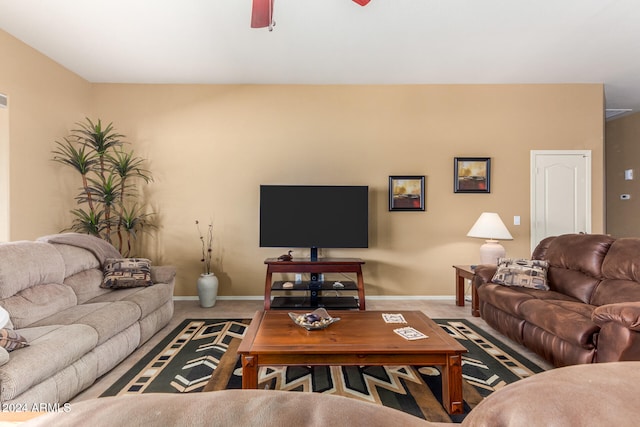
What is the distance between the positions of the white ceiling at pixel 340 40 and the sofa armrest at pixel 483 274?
2.33 metres

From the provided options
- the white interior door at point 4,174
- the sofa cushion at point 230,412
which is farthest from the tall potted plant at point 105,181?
the sofa cushion at point 230,412

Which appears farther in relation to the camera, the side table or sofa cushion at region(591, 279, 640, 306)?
the side table

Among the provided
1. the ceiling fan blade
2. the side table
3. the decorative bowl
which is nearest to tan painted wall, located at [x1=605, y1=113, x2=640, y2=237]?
the side table

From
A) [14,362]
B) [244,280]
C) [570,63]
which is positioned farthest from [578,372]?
[570,63]

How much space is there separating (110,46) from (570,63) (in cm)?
513

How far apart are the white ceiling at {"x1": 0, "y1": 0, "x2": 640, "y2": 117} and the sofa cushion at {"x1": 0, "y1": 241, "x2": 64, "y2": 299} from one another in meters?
2.05

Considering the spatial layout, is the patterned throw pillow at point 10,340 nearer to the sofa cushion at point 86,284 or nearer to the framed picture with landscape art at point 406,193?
the sofa cushion at point 86,284

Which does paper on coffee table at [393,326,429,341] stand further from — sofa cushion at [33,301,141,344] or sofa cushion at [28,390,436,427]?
sofa cushion at [33,301,141,344]

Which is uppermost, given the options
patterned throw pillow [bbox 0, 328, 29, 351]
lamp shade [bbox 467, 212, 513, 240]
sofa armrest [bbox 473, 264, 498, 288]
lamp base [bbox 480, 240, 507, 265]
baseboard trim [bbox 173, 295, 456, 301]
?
lamp shade [bbox 467, 212, 513, 240]

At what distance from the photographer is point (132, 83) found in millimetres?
4250

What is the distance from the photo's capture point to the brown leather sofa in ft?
6.27

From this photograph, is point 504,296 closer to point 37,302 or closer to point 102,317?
point 102,317

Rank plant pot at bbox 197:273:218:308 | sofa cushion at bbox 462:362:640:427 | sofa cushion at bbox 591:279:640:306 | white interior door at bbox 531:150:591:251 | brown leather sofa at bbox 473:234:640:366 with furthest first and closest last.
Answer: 1. white interior door at bbox 531:150:591:251
2. plant pot at bbox 197:273:218:308
3. sofa cushion at bbox 591:279:640:306
4. brown leather sofa at bbox 473:234:640:366
5. sofa cushion at bbox 462:362:640:427

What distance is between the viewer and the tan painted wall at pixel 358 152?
4266mm
